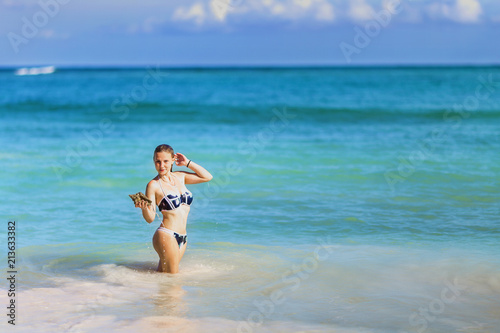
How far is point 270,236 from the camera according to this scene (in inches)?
342

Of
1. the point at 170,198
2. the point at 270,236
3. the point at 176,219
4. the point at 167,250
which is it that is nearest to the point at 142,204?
the point at 170,198

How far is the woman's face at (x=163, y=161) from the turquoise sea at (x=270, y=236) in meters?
1.18

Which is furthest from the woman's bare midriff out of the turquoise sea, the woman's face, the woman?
the turquoise sea

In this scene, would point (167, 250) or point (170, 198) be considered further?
point (167, 250)

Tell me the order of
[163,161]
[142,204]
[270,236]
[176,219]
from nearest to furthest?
[142,204] < [163,161] < [176,219] < [270,236]

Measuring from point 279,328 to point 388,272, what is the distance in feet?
6.55

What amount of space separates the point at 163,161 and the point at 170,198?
372 millimetres

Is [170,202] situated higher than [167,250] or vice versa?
[170,202]

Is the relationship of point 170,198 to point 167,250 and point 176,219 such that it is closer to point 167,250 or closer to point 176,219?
point 176,219

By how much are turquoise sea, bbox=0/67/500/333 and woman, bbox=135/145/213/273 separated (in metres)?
0.37

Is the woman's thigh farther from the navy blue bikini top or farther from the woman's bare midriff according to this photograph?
the navy blue bikini top

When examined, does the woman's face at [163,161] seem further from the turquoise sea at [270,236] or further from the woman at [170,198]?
the turquoise sea at [270,236]

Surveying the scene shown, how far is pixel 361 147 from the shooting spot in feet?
56.1

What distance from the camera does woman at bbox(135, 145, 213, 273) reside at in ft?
21.4
